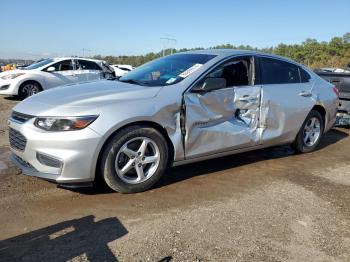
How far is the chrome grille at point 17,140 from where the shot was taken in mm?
3738

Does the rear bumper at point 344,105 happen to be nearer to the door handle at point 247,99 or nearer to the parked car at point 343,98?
the parked car at point 343,98

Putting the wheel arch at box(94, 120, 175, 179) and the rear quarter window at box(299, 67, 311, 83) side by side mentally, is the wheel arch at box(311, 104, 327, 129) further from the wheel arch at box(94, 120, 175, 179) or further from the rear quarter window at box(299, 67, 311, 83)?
the wheel arch at box(94, 120, 175, 179)

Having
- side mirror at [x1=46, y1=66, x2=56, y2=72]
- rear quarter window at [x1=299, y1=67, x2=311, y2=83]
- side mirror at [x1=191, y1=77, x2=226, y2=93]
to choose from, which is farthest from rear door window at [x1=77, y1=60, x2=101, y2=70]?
side mirror at [x1=191, y1=77, x2=226, y2=93]

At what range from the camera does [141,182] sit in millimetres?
4031

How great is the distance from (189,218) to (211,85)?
5.41 feet

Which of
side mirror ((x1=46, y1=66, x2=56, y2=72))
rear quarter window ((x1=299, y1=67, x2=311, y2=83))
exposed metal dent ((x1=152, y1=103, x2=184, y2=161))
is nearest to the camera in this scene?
exposed metal dent ((x1=152, y1=103, x2=184, y2=161))

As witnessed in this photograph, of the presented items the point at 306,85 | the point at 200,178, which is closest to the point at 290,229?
the point at 200,178

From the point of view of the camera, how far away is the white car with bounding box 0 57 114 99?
36.8 ft

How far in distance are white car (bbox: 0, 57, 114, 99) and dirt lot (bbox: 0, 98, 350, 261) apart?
6.67 metres

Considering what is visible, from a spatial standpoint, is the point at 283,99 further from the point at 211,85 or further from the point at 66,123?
the point at 66,123

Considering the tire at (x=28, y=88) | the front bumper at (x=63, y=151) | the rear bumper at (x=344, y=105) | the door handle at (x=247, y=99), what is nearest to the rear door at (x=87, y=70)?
the tire at (x=28, y=88)

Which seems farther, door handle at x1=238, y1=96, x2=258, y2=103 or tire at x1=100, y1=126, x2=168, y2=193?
door handle at x1=238, y1=96, x2=258, y2=103

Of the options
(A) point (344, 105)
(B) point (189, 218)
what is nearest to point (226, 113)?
(B) point (189, 218)

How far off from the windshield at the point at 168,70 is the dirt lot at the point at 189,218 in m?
1.18
